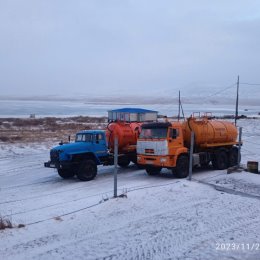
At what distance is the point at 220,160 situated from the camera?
773 inches

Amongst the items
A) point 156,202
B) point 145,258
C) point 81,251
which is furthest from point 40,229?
point 156,202

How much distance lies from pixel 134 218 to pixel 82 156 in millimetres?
7200

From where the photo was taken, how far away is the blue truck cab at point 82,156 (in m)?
16.8

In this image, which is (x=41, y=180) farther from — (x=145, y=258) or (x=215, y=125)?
(x=145, y=258)

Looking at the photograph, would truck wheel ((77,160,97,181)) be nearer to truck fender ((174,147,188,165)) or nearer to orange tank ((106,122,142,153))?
orange tank ((106,122,142,153))

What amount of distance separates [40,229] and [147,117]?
13217 mm

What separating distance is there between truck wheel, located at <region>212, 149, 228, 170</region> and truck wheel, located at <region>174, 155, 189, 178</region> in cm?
255

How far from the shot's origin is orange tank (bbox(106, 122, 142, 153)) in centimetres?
1972

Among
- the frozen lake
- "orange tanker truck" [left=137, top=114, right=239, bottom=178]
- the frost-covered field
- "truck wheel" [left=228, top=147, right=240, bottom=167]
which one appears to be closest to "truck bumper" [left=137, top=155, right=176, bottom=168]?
"orange tanker truck" [left=137, top=114, right=239, bottom=178]

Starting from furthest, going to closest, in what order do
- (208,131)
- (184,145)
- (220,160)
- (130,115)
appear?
(130,115) < (220,160) < (208,131) < (184,145)

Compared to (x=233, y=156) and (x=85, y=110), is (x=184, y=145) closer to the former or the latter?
(x=233, y=156)

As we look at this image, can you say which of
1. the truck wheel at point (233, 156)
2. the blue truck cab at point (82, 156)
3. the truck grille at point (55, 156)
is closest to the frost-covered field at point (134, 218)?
the blue truck cab at point (82, 156)

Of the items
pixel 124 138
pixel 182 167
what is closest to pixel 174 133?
pixel 182 167

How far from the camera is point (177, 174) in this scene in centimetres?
1697
